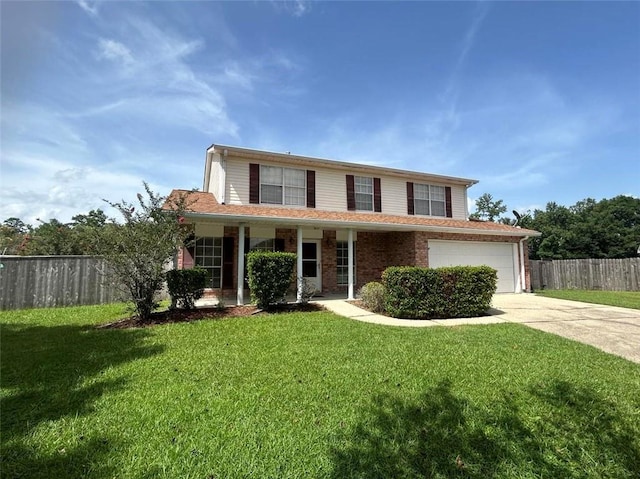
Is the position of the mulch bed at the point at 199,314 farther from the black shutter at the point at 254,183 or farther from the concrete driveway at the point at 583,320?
the concrete driveway at the point at 583,320

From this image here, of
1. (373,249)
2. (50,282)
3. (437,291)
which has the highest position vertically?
(373,249)

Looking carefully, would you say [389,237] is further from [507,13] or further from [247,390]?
[247,390]

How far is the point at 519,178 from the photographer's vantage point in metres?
19.0

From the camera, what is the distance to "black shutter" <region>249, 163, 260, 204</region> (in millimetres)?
12159

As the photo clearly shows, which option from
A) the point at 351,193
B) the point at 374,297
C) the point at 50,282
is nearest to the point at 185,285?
the point at 374,297

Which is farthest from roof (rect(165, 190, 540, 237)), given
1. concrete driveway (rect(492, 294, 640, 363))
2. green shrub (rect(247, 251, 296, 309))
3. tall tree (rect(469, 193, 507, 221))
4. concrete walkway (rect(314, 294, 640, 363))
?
tall tree (rect(469, 193, 507, 221))

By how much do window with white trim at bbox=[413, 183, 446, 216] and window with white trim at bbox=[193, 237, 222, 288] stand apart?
889 centimetres

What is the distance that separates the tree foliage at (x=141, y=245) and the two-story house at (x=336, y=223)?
2034mm

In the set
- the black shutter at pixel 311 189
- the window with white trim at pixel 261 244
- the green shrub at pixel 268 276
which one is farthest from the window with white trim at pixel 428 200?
the green shrub at pixel 268 276

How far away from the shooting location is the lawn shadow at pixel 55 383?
2.54 meters

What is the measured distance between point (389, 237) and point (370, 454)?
39.8ft

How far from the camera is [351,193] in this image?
13.6m

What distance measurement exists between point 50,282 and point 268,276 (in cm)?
760

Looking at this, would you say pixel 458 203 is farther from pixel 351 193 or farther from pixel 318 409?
pixel 318 409
